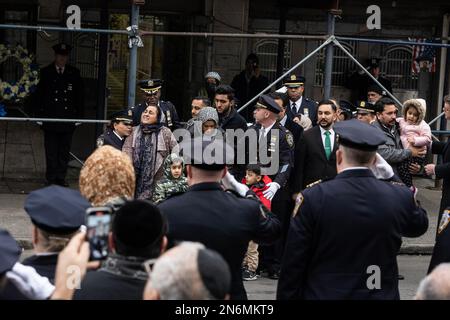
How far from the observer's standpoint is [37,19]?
48.5 feet

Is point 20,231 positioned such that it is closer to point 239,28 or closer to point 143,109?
point 143,109

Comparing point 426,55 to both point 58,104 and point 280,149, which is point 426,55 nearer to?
point 58,104

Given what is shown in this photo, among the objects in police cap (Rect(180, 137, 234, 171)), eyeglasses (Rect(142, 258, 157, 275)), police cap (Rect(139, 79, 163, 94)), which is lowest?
eyeglasses (Rect(142, 258, 157, 275))

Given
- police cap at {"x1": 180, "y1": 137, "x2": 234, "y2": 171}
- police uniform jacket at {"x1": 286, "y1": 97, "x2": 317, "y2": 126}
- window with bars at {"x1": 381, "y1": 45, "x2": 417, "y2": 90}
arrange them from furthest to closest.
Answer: window with bars at {"x1": 381, "y1": 45, "x2": 417, "y2": 90}
police uniform jacket at {"x1": 286, "y1": 97, "x2": 317, "y2": 126}
police cap at {"x1": 180, "y1": 137, "x2": 234, "y2": 171}

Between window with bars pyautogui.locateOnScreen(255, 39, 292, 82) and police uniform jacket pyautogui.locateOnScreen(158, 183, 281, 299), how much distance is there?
33.5 feet

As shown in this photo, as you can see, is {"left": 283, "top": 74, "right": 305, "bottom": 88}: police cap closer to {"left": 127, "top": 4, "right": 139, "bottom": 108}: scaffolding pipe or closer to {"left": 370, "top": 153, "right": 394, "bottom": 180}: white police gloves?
{"left": 127, "top": 4, "right": 139, "bottom": 108}: scaffolding pipe

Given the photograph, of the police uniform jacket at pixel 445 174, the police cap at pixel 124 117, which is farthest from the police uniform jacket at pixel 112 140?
the police uniform jacket at pixel 445 174

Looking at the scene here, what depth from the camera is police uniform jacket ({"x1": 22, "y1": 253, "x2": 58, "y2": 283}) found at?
4863 mm

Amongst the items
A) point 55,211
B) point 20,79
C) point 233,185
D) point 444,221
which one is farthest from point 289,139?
point 55,211

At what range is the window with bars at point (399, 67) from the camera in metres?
16.2

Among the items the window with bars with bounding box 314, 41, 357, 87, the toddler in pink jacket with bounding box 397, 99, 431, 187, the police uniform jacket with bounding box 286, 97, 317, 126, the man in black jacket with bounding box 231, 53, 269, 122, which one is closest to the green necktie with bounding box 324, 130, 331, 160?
the toddler in pink jacket with bounding box 397, 99, 431, 187

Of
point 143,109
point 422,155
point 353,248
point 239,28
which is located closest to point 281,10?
point 239,28

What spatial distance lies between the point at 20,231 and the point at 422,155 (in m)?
4.68
